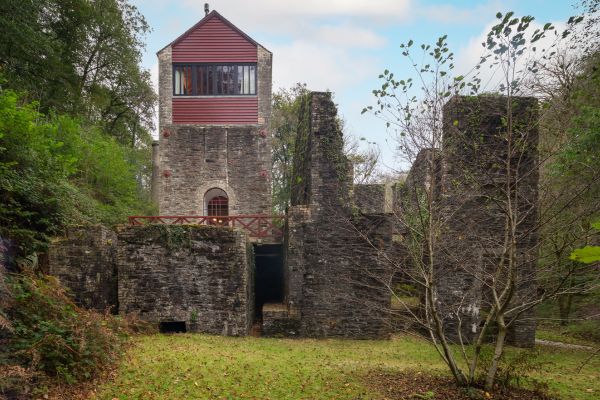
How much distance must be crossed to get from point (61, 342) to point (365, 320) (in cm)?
747

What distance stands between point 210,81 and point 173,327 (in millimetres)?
10790

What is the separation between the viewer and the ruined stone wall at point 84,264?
32.2ft

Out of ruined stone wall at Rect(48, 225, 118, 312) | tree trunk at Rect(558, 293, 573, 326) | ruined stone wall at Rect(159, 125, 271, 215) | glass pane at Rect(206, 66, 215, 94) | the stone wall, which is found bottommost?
tree trunk at Rect(558, 293, 573, 326)

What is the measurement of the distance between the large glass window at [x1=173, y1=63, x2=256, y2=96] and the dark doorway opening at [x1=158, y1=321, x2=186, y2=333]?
10.2 m

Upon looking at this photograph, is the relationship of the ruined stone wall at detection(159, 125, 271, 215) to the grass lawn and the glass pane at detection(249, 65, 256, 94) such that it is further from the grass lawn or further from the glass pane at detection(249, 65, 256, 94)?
the grass lawn

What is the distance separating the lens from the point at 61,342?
6211mm

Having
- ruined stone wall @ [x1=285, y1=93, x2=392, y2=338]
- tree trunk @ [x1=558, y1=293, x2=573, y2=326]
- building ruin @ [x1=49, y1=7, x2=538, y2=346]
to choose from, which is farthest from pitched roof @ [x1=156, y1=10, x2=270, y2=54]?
tree trunk @ [x1=558, y1=293, x2=573, y2=326]

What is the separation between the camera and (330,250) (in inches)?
448

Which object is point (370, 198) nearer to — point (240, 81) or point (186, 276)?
point (186, 276)

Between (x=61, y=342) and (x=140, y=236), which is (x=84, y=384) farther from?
(x=140, y=236)

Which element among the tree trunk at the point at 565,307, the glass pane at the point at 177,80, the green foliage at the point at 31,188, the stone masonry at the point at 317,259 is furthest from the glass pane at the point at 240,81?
the tree trunk at the point at 565,307

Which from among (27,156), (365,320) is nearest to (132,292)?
(27,156)

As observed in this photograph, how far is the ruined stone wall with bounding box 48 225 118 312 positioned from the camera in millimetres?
9820

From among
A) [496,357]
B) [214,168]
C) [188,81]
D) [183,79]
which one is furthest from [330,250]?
[183,79]
